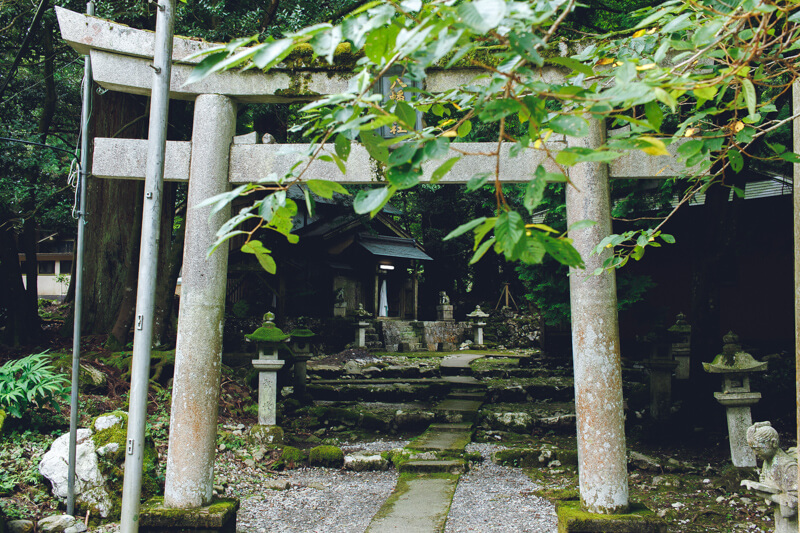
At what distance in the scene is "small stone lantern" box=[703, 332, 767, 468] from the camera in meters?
6.29

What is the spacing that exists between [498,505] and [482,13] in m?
5.35

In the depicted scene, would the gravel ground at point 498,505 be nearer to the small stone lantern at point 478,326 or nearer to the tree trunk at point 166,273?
the tree trunk at point 166,273

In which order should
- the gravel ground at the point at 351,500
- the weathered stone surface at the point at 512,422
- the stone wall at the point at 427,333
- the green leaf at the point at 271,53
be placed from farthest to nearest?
the stone wall at the point at 427,333
the weathered stone surface at the point at 512,422
the gravel ground at the point at 351,500
the green leaf at the point at 271,53

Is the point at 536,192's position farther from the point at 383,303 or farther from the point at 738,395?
the point at 383,303

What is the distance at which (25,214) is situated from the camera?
9.59 m

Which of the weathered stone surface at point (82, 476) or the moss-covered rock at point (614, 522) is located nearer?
the moss-covered rock at point (614, 522)

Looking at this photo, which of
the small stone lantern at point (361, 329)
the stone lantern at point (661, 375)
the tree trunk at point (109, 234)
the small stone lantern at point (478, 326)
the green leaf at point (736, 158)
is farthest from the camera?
the small stone lantern at point (478, 326)

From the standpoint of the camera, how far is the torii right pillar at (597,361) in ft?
12.6

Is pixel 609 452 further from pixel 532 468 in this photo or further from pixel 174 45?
pixel 174 45

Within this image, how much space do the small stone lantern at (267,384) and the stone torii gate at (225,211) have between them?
393 centimetres

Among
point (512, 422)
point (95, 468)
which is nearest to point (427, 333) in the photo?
point (512, 422)

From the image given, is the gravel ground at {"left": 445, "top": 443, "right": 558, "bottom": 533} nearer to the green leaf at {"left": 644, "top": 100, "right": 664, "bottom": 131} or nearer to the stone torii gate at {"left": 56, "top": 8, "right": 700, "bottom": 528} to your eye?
the stone torii gate at {"left": 56, "top": 8, "right": 700, "bottom": 528}

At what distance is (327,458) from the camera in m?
7.35

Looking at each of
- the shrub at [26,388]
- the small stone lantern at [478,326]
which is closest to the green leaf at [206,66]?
the shrub at [26,388]
